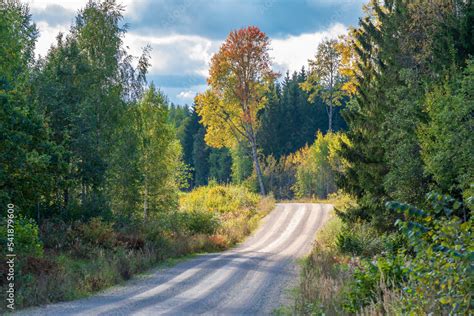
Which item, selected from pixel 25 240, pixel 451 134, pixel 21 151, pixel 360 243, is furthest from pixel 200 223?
pixel 451 134

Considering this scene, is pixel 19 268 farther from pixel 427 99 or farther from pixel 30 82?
pixel 427 99

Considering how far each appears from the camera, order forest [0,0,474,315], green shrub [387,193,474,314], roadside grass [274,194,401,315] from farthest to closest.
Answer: forest [0,0,474,315]
roadside grass [274,194,401,315]
green shrub [387,193,474,314]

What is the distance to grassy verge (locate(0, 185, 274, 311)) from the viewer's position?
14.5 m

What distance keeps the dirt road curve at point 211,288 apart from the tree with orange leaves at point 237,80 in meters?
19.4

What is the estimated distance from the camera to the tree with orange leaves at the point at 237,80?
43.4 meters

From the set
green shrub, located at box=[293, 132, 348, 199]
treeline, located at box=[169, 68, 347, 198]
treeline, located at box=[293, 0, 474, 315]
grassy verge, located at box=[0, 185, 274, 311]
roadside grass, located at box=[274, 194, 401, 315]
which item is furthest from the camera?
treeline, located at box=[169, 68, 347, 198]

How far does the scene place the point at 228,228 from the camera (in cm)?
3089

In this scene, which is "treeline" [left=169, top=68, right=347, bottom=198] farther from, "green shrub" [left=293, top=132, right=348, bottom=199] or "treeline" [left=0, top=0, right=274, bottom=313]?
"treeline" [left=0, top=0, right=274, bottom=313]

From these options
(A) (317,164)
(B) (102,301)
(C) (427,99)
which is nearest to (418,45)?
(C) (427,99)

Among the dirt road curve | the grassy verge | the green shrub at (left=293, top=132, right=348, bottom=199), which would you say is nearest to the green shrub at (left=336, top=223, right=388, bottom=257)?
the dirt road curve

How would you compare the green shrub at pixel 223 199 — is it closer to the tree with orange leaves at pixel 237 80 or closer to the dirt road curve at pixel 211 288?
the tree with orange leaves at pixel 237 80

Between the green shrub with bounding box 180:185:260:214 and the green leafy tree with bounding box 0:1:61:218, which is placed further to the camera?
the green shrub with bounding box 180:185:260:214

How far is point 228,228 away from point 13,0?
60.7ft

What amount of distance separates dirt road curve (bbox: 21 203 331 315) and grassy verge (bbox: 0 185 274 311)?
2.32ft
